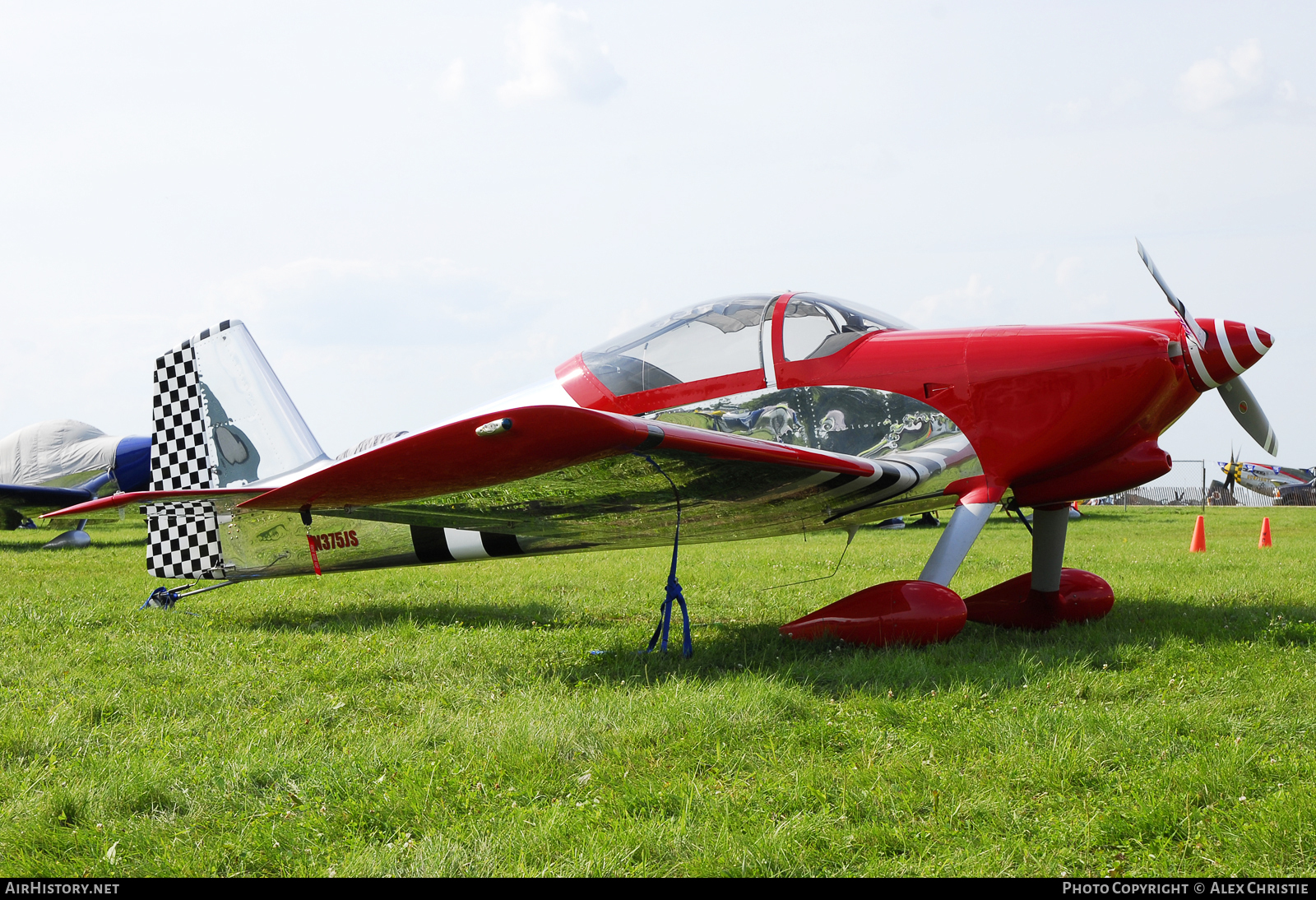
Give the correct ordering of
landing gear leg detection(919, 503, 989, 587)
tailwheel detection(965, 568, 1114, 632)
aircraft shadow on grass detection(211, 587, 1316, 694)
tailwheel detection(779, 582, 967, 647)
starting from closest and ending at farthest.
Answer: aircraft shadow on grass detection(211, 587, 1316, 694)
tailwheel detection(779, 582, 967, 647)
landing gear leg detection(919, 503, 989, 587)
tailwheel detection(965, 568, 1114, 632)

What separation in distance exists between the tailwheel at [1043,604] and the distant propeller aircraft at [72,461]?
19.7m

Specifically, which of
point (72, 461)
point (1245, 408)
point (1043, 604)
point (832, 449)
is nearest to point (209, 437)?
point (832, 449)

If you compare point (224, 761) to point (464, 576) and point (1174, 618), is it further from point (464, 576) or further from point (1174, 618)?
point (464, 576)

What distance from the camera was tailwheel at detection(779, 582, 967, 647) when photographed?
4.77 meters

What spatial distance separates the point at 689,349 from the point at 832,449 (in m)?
1.10

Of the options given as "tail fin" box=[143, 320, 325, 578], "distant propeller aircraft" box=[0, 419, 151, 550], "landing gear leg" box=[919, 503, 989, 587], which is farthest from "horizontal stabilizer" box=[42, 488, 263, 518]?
"distant propeller aircraft" box=[0, 419, 151, 550]

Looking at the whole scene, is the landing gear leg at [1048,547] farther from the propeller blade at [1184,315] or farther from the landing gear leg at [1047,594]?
the propeller blade at [1184,315]

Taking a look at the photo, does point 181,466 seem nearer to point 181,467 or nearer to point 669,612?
point 181,467

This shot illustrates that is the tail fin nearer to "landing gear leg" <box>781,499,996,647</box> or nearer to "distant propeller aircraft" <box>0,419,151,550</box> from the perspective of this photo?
"landing gear leg" <box>781,499,996,647</box>

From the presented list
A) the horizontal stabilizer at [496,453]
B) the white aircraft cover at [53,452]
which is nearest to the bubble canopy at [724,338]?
the horizontal stabilizer at [496,453]

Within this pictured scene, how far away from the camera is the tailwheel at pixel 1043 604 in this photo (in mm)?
5906
